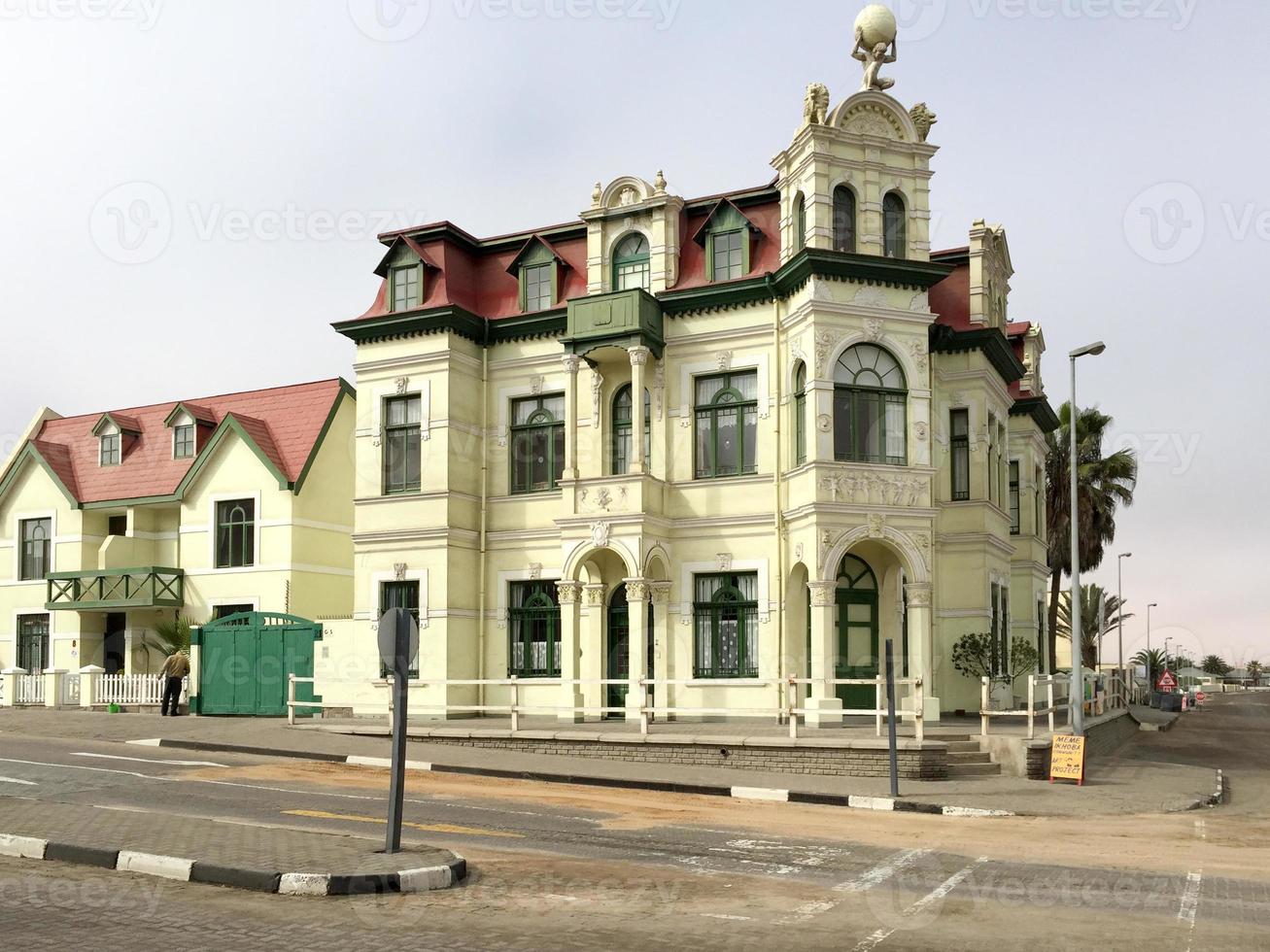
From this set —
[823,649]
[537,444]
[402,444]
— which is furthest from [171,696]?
[823,649]

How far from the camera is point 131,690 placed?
1258 inches

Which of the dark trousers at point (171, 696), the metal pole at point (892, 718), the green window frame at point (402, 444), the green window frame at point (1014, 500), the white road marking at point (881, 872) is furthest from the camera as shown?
the green window frame at point (1014, 500)

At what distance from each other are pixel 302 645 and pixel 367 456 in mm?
4636

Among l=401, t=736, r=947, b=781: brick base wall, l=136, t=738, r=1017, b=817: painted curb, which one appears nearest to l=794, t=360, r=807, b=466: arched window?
l=401, t=736, r=947, b=781: brick base wall

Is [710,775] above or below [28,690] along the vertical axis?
below

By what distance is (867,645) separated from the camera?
25422mm

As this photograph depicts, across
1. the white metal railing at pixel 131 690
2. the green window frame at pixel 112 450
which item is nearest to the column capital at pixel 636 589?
the white metal railing at pixel 131 690

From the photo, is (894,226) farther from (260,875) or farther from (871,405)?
(260,875)

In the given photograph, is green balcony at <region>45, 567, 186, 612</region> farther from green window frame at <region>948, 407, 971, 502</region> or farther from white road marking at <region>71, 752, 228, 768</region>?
green window frame at <region>948, 407, 971, 502</region>

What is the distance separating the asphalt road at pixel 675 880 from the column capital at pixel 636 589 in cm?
701

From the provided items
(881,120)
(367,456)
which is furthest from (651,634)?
(881,120)

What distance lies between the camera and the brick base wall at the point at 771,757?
19.7 metres

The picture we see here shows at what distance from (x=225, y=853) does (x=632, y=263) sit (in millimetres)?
18218

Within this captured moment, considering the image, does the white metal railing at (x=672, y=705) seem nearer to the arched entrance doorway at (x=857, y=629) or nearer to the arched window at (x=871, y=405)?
the arched entrance doorway at (x=857, y=629)
